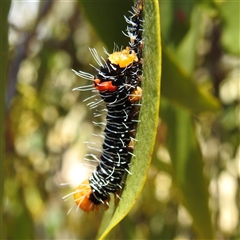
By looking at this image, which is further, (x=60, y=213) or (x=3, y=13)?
(x=60, y=213)

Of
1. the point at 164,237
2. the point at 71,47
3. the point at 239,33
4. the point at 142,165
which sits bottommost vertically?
the point at 164,237

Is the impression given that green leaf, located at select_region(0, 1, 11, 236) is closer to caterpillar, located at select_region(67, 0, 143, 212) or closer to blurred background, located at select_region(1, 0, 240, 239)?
caterpillar, located at select_region(67, 0, 143, 212)

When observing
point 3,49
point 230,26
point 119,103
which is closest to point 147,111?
point 119,103

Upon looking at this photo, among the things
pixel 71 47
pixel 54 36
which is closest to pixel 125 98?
pixel 71 47

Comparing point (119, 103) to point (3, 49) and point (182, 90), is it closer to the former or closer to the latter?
point (182, 90)

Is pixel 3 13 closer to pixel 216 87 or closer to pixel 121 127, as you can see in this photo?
pixel 121 127

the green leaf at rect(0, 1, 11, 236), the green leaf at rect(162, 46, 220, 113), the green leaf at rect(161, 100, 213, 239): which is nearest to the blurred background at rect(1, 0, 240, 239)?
the green leaf at rect(161, 100, 213, 239)
